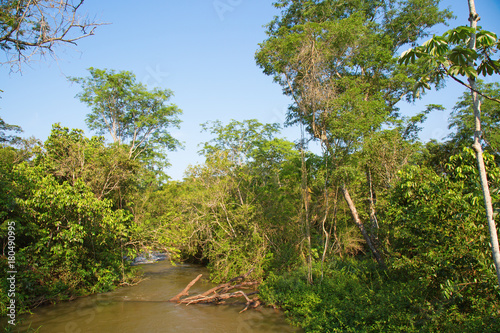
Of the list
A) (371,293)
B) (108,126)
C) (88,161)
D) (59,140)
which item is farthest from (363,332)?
(108,126)

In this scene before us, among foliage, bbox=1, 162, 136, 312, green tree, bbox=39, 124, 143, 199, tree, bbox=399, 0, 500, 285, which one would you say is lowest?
foliage, bbox=1, 162, 136, 312

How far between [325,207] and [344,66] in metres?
7.55

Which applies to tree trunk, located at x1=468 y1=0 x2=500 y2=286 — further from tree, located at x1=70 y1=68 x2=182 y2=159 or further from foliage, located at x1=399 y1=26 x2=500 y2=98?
tree, located at x1=70 y1=68 x2=182 y2=159

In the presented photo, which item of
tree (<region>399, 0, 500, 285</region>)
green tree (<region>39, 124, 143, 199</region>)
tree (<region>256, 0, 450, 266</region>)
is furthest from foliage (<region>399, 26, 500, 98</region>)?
green tree (<region>39, 124, 143, 199</region>)

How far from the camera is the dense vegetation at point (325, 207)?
586 centimetres

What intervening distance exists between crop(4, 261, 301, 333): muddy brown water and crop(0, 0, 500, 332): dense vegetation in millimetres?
590

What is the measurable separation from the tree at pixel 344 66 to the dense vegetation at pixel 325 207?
7 cm

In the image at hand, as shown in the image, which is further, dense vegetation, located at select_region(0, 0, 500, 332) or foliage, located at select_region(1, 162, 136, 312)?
foliage, located at select_region(1, 162, 136, 312)

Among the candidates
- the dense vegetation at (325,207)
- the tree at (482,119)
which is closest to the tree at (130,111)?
the dense vegetation at (325,207)

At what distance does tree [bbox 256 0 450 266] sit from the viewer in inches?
434

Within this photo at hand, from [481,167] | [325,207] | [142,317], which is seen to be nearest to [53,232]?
[142,317]

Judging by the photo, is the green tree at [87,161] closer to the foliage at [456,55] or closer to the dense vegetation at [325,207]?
the dense vegetation at [325,207]

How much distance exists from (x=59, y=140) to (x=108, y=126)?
11.4m

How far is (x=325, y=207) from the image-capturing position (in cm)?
1098
